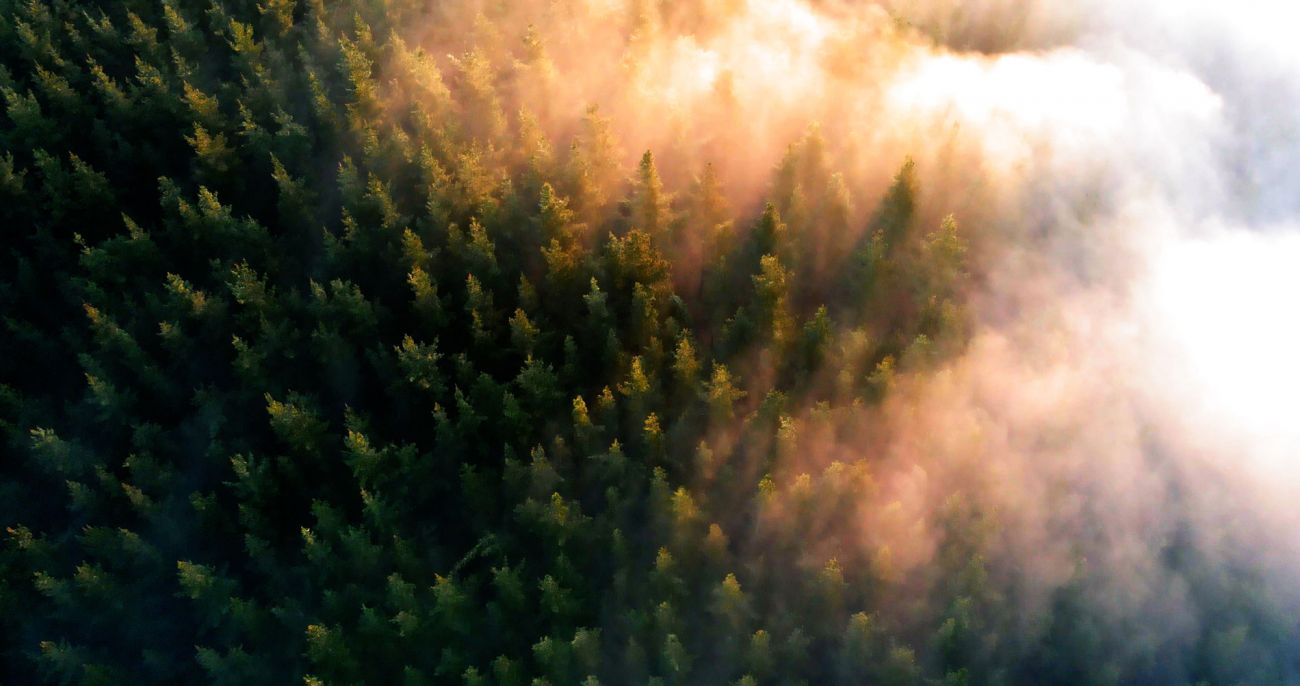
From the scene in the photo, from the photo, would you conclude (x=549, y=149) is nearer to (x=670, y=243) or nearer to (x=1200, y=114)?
(x=670, y=243)

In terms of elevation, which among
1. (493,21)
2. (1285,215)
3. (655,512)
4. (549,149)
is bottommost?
(655,512)

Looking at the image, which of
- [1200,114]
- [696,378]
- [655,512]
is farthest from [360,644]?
[1200,114]

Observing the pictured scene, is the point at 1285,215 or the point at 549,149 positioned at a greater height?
the point at 1285,215

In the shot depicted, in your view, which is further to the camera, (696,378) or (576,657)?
(696,378)

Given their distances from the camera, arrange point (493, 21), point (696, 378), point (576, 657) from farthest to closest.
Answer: point (493, 21) → point (696, 378) → point (576, 657)

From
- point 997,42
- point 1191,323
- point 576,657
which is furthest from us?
point 997,42

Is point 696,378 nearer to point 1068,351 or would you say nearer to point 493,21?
point 1068,351
